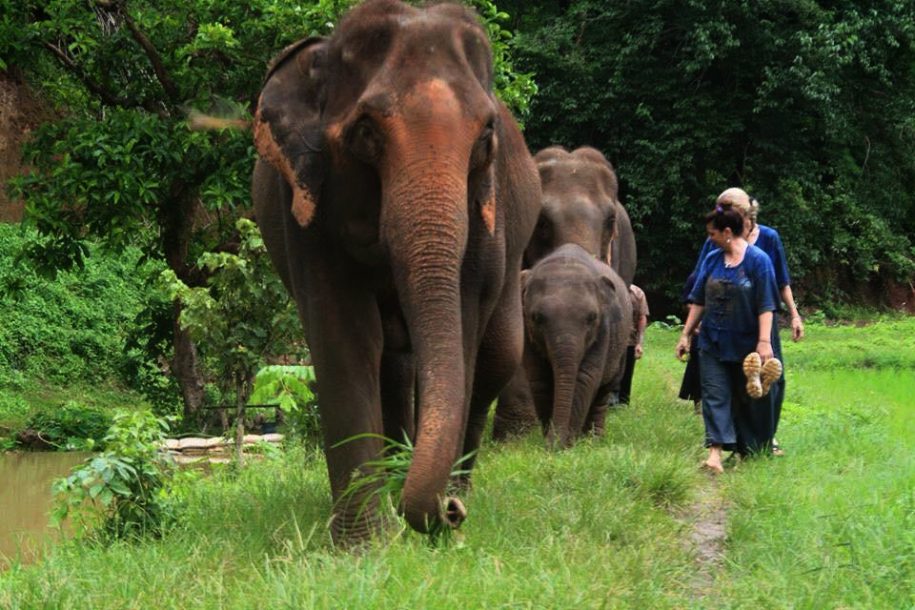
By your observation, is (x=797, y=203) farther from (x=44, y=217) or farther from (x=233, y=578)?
(x=233, y=578)

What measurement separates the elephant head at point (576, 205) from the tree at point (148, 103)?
827 mm

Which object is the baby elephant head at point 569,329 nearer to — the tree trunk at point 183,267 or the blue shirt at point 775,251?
the blue shirt at point 775,251

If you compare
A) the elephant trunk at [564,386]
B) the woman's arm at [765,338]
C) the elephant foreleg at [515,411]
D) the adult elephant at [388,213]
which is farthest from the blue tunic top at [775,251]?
the adult elephant at [388,213]

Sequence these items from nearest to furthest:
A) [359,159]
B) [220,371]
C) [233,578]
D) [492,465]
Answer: [233,578] → [359,159] → [492,465] → [220,371]

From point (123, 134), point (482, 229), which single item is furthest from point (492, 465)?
point (123, 134)

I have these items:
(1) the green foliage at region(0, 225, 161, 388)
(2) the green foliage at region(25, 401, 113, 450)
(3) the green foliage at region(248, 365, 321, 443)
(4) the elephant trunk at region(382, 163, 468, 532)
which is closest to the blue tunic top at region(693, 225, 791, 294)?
(3) the green foliage at region(248, 365, 321, 443)

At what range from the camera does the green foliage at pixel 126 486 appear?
6141 millimetres

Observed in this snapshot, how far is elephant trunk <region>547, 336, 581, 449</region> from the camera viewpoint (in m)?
9.43

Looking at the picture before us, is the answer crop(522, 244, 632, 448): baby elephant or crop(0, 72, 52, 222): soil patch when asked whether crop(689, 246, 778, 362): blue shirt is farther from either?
crop(0, 72, 52, 222): soil patch

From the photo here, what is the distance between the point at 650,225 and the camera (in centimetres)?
3014

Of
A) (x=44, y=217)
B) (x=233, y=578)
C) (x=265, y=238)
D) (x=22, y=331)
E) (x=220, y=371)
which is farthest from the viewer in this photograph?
(x=22, y=331)

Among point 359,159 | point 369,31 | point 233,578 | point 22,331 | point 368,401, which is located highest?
point 369,31

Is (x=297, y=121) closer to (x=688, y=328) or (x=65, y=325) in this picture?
(x=688, y=328)

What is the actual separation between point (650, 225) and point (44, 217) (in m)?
19.3
